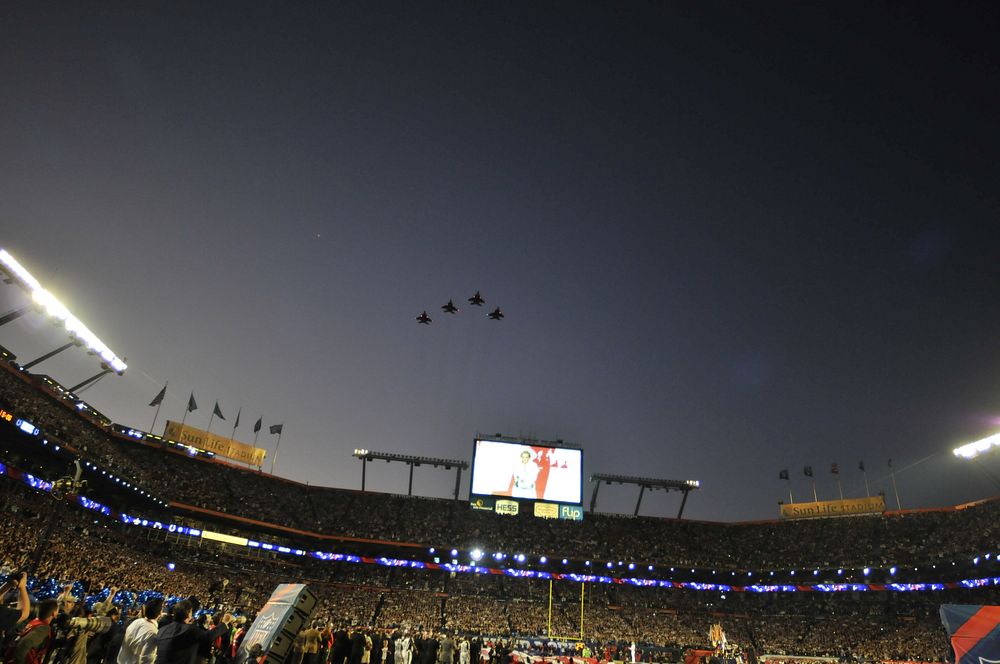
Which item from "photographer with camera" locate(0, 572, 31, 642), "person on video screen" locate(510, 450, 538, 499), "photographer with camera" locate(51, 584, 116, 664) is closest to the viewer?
"photographer with camera" locate(0, 572, 31, 642)

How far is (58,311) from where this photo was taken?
36.9 metres

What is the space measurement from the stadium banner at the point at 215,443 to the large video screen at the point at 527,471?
90.6 feet

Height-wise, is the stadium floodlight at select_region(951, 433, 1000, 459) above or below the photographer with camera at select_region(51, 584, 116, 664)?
above

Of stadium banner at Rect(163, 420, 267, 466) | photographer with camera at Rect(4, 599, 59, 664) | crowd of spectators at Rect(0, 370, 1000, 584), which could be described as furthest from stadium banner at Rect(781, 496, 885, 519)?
photographer with camera at Rect(4, 599, 59, 664)

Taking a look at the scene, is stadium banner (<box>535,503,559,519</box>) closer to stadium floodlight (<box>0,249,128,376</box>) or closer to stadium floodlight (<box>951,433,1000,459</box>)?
stadium floodlight (<box>951,433,1000,459</box>)

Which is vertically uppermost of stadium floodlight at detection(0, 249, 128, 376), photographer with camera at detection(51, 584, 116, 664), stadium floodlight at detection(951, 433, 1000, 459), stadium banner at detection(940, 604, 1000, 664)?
stadium floodlight at detection(0, 249, 128, 376)

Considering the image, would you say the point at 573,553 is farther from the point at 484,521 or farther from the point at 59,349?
the point at 59,349

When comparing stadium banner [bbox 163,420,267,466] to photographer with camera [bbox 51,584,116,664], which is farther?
stadium banner [bbox 163,420,267,466]

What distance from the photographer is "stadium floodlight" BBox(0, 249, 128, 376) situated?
31.8 meters

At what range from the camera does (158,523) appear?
174ft

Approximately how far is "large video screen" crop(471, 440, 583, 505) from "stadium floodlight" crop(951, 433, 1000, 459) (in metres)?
30.1

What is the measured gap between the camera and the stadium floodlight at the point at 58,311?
104 feet

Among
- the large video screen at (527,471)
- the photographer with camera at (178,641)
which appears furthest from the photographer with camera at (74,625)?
the large video screen at (527,471)

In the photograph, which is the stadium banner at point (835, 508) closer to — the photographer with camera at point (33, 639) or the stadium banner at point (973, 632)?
the stadium banner at point (973, 632)
